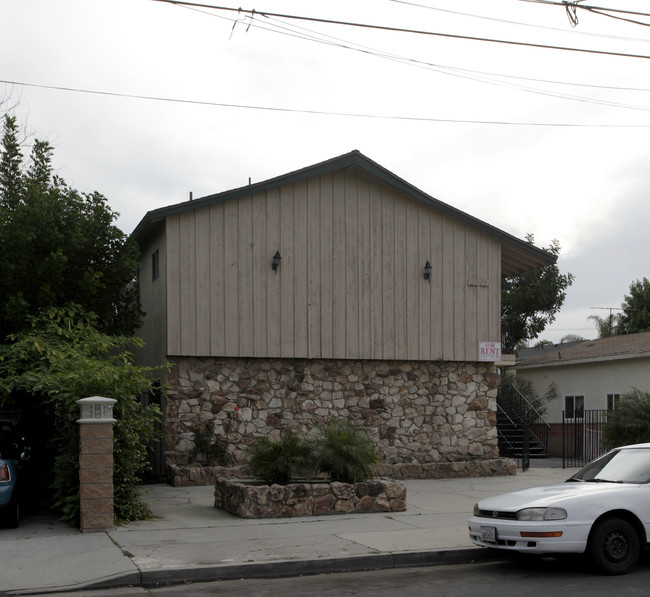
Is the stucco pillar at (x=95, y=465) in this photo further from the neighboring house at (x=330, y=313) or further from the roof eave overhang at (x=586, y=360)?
the roof eave overhang at (x=586, y=360)

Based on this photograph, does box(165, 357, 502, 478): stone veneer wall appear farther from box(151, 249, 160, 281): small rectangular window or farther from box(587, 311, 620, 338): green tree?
box(587, 311, 620, 338): green tree

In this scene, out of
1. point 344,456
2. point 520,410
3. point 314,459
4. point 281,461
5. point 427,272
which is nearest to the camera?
point 281,461

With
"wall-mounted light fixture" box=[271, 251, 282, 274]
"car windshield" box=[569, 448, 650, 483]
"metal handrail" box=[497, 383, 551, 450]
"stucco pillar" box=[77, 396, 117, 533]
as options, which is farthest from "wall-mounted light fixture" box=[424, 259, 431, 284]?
"stucco pillar" box=[77, 396, 117, 533]

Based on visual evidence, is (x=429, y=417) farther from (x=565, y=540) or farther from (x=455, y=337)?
(x=565, y=540)

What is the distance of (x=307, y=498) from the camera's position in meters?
12.4

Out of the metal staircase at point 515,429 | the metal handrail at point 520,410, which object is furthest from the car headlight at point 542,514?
the metal handrail at point 520,410

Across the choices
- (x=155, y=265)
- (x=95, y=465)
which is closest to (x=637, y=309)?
(x=155, y=265)

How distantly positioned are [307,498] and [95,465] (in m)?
3.24

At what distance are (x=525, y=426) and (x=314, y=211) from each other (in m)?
7.93

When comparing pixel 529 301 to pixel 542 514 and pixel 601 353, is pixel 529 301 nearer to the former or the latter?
pixel 601 353

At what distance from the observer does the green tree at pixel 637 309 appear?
1807 inches

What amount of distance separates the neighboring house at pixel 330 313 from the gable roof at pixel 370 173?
0.12 ft

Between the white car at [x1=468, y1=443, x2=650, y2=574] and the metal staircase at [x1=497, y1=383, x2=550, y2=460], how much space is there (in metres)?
11.0

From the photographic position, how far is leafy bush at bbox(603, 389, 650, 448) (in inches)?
738
